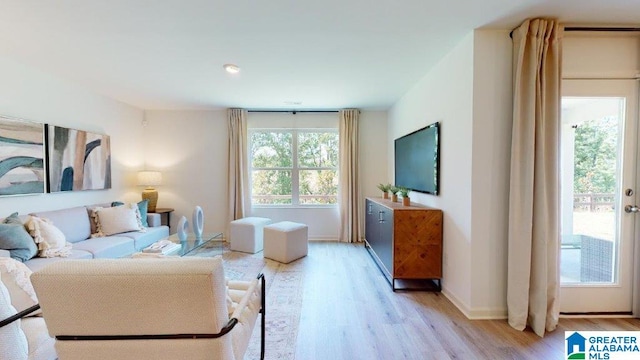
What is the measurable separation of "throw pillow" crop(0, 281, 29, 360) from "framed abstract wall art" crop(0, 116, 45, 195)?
2322 mm

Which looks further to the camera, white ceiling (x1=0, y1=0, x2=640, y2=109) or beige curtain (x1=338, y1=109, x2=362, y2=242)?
beige curtain (x1=338, y1=109, x2=362, y2=242)

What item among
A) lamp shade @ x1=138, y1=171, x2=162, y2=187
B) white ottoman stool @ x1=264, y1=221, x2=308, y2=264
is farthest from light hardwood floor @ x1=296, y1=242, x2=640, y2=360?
lamp shade @ x1=138, y1=171, x2=162, y2=187

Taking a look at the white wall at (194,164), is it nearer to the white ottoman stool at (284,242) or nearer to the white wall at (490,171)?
the white ottoman stool at (284,242)

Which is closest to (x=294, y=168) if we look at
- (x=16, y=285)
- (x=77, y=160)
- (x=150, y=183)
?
(x=150, y=183)

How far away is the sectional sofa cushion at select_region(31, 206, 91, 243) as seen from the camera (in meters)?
2.96

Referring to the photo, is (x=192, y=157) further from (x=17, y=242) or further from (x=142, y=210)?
(x=17, y=242)

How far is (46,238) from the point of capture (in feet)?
8.36

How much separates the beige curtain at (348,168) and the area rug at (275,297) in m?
1.45

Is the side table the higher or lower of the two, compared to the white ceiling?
lower

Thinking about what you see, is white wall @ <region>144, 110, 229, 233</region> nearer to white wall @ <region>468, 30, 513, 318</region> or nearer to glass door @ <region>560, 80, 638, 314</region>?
white wall @ <region>468, 30, 513, 318</region>

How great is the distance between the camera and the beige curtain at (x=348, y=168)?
4883 millimetres

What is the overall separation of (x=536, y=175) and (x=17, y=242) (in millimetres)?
4198

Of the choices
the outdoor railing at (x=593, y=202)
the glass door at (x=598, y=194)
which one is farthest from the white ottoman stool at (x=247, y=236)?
the outdoor railing at (x=593, y=202)

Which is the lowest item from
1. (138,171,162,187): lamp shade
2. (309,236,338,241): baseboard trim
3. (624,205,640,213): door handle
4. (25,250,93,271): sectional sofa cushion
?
(309,236,338,241): baseboard trim
